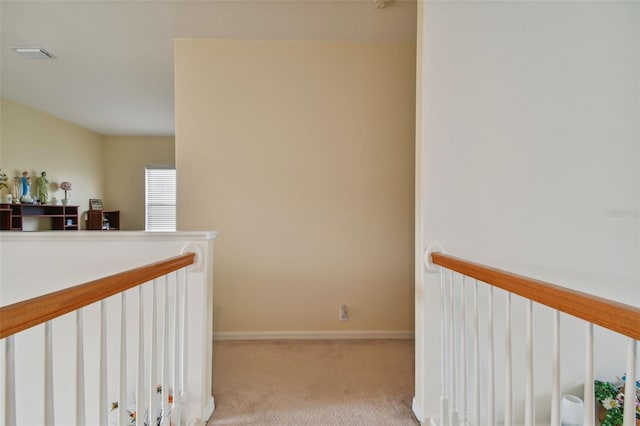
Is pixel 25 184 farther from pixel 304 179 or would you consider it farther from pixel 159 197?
pixel 304 179

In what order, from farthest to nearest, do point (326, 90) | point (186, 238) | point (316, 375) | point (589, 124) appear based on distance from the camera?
point (326, 90)
point (316, 375)
point (589, 124)
point (186, 238)

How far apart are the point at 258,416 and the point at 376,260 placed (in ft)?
4.97

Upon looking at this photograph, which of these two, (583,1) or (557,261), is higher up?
(583,1)

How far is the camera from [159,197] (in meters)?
5.85

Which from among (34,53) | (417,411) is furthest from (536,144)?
(34,53)

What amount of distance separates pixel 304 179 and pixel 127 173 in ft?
16.4

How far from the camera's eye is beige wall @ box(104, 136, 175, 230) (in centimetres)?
588

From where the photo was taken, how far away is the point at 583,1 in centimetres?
168

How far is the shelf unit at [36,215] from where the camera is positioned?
13.1 ft

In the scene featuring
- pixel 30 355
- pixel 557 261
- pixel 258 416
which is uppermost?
pixel 557 261

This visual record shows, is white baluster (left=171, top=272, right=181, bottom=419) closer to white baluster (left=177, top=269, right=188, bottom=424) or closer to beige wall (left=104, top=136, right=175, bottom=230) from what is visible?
white baluster (left=177, top=269, right=188, bottom=424)

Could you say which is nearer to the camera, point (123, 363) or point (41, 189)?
point (123, 363)

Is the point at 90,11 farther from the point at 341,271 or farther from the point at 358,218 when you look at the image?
the point at 341,271

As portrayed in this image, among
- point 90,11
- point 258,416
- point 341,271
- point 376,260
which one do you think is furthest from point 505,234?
point 90,11
